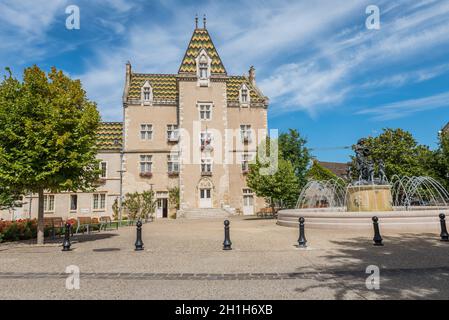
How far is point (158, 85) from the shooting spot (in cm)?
4019

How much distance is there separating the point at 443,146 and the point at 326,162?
60.5 meters

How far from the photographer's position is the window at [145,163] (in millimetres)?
36625

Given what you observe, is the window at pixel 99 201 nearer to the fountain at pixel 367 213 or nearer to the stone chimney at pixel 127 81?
the stone chimney at pixel 127 81

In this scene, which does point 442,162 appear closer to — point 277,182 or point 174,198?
point 277,182

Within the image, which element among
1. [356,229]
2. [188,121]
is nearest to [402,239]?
[356,229]

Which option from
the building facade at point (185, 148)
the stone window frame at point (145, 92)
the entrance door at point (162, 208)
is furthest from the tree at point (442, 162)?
the stone window frame at point (145, 92)

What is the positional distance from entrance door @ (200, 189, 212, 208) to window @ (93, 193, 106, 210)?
10551 mm

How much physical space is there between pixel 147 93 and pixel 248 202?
17104 millimetres

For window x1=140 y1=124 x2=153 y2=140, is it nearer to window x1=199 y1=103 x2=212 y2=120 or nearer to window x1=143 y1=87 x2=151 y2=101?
window x1=143 y1=87 x2=151 y2=101

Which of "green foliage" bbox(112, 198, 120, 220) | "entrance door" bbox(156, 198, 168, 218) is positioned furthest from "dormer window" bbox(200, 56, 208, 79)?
"green foliage" bbox(112, 198, 120, 220)

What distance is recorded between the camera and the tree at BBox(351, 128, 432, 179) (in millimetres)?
30031
